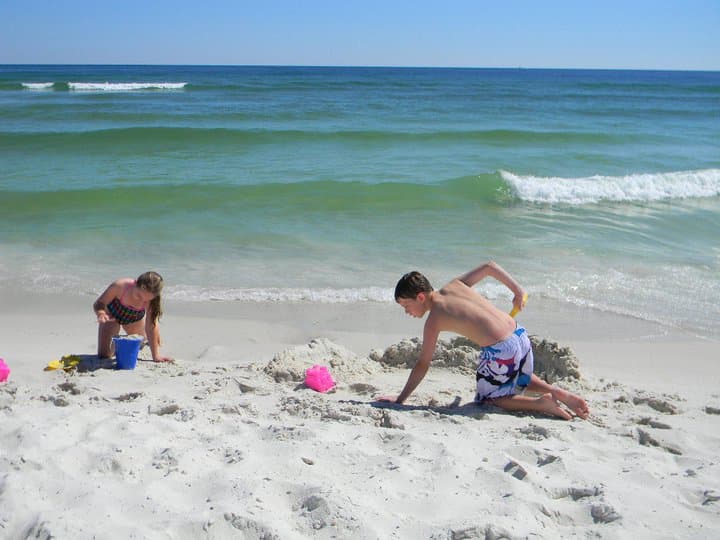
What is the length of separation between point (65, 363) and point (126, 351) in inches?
17.3

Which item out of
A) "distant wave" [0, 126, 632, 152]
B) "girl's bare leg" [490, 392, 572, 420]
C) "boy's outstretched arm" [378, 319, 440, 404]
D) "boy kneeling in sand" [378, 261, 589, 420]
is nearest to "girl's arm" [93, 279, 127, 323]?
"boy kneeling in sand" [378, 261, 589, 420]

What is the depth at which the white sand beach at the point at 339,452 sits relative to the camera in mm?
2555

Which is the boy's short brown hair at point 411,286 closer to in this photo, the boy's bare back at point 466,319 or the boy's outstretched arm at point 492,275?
the boy's bare back at point 466,319

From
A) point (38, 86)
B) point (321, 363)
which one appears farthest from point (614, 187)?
point (38, 86)

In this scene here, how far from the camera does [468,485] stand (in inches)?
112

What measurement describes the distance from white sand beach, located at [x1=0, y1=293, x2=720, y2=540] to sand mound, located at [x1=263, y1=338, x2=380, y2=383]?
14mm

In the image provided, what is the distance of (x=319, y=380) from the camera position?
14.0ft

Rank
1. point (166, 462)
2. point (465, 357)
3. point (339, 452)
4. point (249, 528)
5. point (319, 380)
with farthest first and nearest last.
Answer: point (465, 357), point (319, 380), point (339, 452), point (166, 462), point (249, 528)

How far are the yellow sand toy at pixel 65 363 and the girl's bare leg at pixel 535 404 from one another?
2.75 m

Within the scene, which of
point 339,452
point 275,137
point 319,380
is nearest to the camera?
point 339,452

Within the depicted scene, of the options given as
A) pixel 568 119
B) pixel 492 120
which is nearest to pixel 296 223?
pixel 492 120

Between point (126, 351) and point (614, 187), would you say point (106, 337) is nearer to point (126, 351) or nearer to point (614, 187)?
point (126, 351)

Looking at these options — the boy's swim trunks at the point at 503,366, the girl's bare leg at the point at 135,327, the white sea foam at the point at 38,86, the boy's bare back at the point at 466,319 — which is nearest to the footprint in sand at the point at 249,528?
the boy's bare back at the point at 466,319

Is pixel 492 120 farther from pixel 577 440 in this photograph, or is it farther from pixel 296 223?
pixel 577 440
